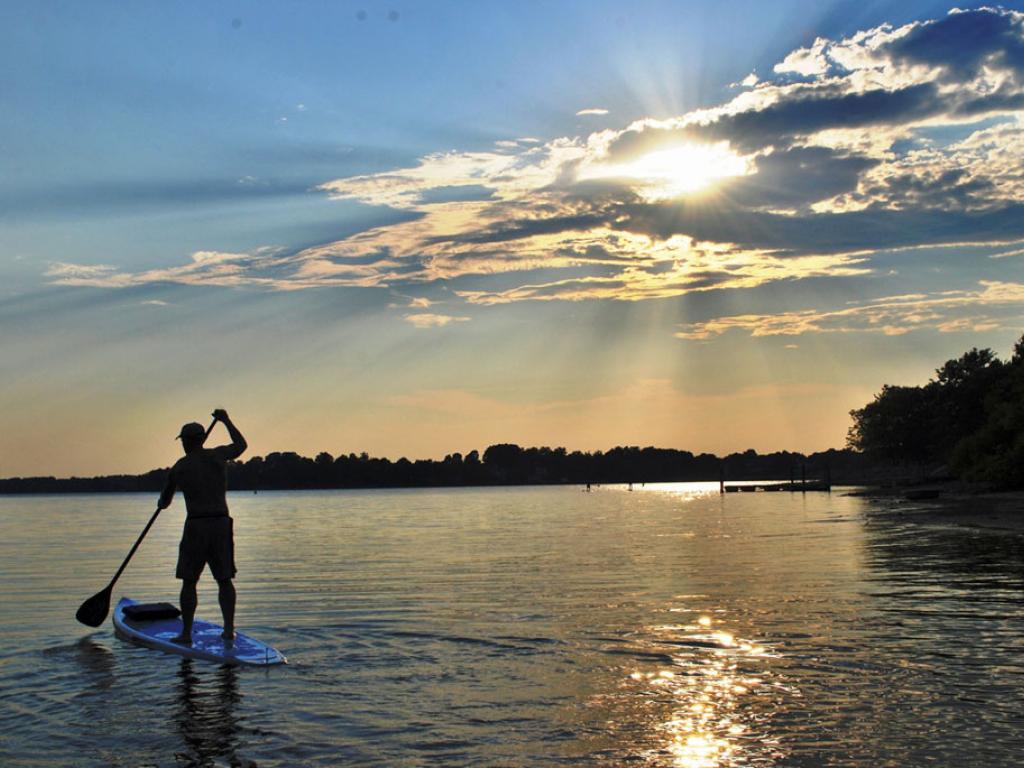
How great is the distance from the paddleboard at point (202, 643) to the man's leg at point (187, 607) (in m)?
0.12

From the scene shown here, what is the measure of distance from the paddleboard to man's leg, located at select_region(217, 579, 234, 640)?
0.17 metres

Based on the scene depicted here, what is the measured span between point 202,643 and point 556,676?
5180 millimetres

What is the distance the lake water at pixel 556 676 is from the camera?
8.44 m

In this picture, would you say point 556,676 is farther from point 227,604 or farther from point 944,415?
point 944,415

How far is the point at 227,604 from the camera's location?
12.9 m

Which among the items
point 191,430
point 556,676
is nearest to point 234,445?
point 191,430

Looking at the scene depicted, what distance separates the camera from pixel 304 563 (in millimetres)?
31656

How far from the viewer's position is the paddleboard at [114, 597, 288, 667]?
12461 millimetres

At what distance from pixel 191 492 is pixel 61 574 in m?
19.5

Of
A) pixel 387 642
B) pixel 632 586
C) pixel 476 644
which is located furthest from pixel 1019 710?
pixel 632 586

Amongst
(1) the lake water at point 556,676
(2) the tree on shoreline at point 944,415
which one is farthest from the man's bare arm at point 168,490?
(2) the tree on shoreline at point 944,415

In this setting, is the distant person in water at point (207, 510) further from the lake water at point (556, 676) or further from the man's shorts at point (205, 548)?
the lake water at point (556, 676)

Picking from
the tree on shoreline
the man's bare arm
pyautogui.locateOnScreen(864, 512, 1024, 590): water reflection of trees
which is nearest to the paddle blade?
the man's bare arm

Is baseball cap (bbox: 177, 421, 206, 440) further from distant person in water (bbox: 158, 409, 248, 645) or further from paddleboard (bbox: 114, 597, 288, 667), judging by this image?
paddleboard (bbox: 114, 597, 288, 667)
